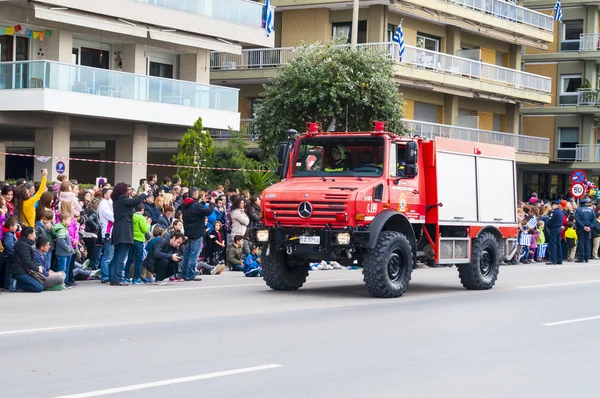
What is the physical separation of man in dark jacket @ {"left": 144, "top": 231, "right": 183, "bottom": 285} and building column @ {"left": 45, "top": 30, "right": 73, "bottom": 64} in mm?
15414

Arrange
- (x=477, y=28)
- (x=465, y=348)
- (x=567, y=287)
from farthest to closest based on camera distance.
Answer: (x=477, y=28), (x=567, y=287), (x=465, y=348)

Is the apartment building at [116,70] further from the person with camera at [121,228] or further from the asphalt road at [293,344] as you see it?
the asphalt road at [293,344]

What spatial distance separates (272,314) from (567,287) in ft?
29.1

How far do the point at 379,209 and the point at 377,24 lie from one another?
89.0 feet

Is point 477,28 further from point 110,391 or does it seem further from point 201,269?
point 110,391

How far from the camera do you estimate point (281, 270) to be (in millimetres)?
18109

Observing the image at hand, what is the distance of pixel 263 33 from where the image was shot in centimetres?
4038

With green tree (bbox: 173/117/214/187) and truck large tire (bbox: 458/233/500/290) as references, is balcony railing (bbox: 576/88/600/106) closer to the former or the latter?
green tree (bbox: 173/117/214/187)

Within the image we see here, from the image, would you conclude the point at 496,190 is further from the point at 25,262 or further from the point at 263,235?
the point at 25,262

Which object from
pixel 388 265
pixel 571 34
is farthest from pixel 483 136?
pixel 388 265

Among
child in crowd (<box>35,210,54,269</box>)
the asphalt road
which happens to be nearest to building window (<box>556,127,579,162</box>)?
the asphalt road

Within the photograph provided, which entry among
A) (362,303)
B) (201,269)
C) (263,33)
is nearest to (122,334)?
(362,303)

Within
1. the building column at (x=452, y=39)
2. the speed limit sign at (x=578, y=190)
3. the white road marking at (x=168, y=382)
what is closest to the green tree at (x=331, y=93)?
the speed limit sign at (x=578, y=190)

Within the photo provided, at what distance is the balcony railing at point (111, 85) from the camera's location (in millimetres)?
31578
